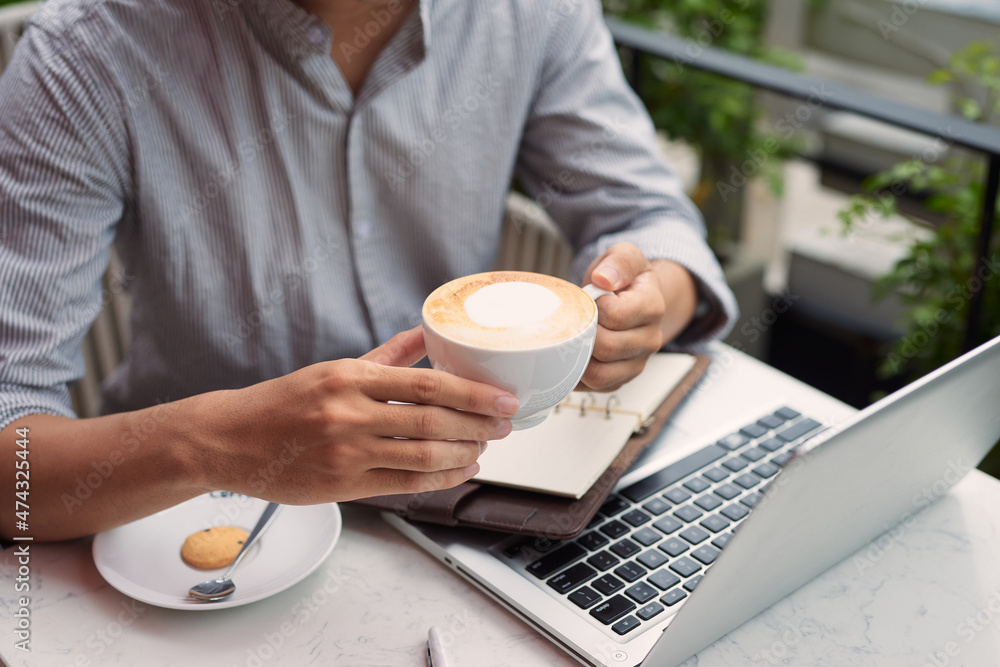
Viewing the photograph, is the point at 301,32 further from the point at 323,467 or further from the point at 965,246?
the point at 965,246

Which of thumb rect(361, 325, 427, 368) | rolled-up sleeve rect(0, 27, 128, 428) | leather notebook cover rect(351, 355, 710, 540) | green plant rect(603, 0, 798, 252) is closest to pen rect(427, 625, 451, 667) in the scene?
leather notebook cover rect(351, 355, 710, 540)

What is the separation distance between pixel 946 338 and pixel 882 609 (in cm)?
132

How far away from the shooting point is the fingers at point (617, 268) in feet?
2.76

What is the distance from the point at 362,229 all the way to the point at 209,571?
0.50 metres

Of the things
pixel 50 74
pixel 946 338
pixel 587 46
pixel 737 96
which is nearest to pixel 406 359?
pixel 50 74

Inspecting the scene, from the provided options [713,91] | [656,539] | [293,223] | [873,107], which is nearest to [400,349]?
[656,539]

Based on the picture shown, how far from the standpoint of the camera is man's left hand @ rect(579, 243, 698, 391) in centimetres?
85

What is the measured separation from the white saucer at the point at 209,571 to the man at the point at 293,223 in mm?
37

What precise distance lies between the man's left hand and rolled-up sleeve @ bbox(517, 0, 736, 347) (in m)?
0.22

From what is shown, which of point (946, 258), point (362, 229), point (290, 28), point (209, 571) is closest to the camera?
point (209, 571)

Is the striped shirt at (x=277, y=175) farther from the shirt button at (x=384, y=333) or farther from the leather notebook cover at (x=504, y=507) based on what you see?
the leather notebook cover at (x=504, y=507)

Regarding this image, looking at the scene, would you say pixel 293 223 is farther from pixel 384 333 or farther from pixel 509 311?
pixel 509 311

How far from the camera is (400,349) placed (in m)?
0.75

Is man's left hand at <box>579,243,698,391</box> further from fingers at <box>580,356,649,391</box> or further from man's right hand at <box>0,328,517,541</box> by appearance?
man's right hand at <box>0,328,517,541</box>
